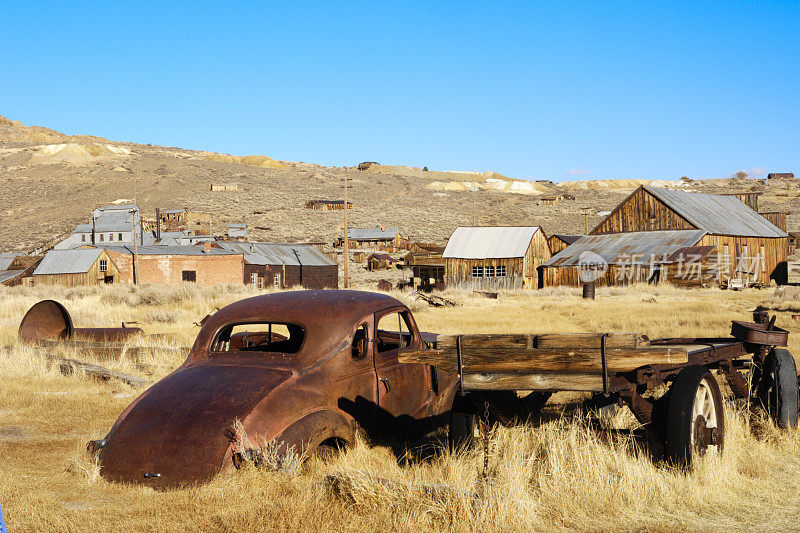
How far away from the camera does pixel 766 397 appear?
7.05 metres

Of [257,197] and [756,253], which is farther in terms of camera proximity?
[257,197]

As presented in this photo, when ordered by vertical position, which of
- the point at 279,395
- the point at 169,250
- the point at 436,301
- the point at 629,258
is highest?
the point at 169,250

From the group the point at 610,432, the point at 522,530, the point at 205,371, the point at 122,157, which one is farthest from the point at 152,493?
the point at 122,157

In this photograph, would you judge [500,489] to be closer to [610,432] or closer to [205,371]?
[610,432]

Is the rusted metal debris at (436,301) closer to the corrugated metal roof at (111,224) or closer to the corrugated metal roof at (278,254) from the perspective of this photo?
the corrugated metal roof at (278,254)

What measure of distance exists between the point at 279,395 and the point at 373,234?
2787 inches

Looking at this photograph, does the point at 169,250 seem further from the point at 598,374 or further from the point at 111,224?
the point at 598,374

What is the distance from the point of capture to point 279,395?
205 inches

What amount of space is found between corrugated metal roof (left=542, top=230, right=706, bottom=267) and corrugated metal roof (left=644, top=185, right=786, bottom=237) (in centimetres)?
179

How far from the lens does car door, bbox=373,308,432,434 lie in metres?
6.12

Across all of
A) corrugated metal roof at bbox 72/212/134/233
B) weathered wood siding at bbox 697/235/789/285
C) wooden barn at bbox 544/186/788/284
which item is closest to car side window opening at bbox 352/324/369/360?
wooden barn at bbox 544/186/788/284

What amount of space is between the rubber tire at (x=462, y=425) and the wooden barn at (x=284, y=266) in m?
43.4

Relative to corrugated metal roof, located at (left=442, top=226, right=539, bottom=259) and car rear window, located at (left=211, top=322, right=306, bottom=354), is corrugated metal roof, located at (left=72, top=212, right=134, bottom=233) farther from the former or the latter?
car rear window, located at (left=211, top=322, right=306, bottom=354)

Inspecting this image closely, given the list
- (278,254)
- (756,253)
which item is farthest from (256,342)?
(756,253)
